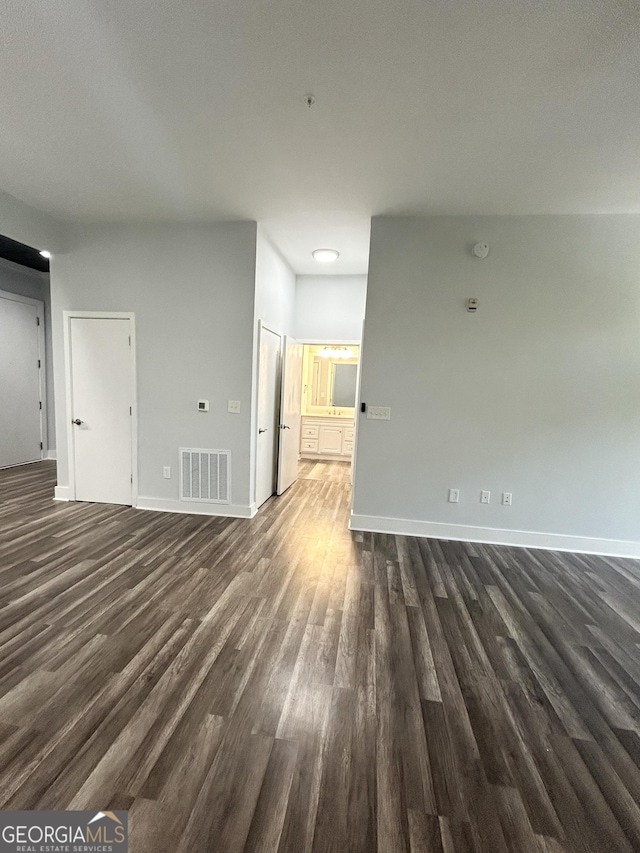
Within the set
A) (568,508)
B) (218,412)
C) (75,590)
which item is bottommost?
(75,590)

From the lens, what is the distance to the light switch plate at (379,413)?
12.0 feet

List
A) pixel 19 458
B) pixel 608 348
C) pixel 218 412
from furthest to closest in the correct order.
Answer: pixel 19 458
pixel 218 412
pixel 608 348

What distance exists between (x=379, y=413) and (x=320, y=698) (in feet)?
8.14

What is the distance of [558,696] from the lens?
5.84ft

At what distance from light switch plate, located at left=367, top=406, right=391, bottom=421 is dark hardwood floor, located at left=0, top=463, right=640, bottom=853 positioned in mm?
1335

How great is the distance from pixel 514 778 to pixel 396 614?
1.03m

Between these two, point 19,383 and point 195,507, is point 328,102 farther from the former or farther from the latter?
point 19,383

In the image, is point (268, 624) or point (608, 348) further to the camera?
point (608, 348)

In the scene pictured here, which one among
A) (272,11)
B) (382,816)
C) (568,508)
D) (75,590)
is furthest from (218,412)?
(568,508)

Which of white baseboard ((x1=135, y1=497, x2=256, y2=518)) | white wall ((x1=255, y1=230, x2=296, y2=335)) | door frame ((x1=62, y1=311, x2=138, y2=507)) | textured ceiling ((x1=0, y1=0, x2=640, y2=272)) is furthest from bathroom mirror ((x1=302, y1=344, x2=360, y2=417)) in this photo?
textured ceiling ((x1=0, y1=0, x2=640, y2=272))

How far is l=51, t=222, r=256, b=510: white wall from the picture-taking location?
146 inches

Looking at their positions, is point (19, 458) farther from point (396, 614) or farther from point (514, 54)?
point (514, 54)

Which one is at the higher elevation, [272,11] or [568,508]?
[272,11]

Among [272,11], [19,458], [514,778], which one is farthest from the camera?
[19,458]
